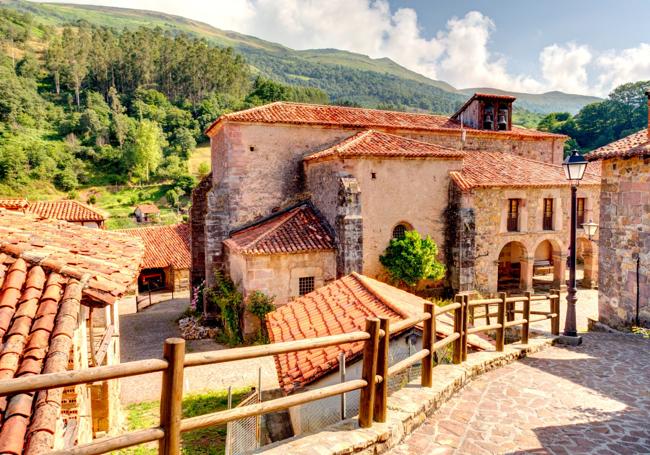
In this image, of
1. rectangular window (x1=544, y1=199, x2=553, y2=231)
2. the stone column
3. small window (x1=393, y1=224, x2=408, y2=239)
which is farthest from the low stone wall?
rectangular window (x1=544, y1=199, x2=553, y2=231)

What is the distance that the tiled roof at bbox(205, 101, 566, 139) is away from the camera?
18.7 meters

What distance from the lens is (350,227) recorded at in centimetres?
1585

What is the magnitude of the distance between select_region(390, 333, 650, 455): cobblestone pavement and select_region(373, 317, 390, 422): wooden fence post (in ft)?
1.28

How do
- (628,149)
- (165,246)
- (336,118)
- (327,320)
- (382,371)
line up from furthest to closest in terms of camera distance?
(165,246)
(336,118)
(628,149)
(327,320)
(382,371)

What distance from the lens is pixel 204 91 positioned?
89938 millimetres

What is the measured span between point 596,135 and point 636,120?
476 cm

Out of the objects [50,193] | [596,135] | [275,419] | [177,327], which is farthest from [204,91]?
[275,419]

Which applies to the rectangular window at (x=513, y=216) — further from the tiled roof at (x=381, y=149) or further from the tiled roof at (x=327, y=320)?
the tiled roof at (x=327, y=320)

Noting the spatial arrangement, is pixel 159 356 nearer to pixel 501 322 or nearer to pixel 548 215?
pixel 501 322

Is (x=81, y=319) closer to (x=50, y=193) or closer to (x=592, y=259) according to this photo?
(x=592, y=259)

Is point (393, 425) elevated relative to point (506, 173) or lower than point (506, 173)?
lower

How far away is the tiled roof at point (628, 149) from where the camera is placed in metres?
11.7

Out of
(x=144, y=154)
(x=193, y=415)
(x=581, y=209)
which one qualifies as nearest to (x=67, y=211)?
(x=193, y=415)

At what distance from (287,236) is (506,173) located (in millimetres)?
11725
